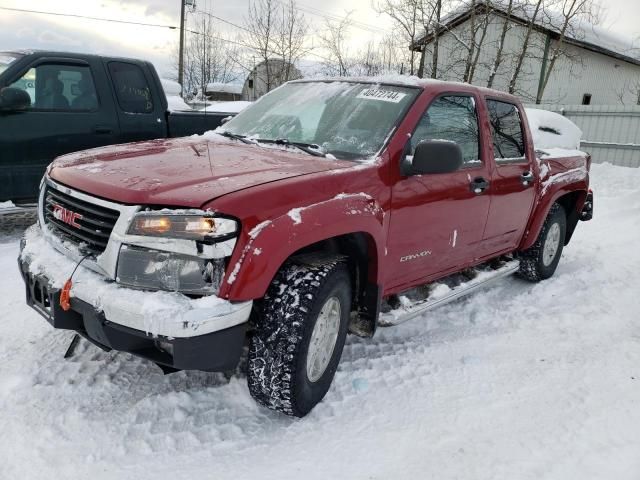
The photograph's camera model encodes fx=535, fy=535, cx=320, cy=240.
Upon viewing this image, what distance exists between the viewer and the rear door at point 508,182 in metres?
4.12

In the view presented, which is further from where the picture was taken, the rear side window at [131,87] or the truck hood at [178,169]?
the rear side window at [131,87]

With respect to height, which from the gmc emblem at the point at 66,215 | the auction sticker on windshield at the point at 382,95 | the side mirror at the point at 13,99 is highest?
the auction sticker on windshield at the point at 382,95

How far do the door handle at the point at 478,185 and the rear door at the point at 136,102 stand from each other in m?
4.17

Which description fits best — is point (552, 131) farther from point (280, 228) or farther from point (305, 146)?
point (280, 228)

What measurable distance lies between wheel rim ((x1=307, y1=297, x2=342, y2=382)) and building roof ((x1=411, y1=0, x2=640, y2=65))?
644 inches

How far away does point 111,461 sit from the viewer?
2.34 metres

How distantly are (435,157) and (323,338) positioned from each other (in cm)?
118

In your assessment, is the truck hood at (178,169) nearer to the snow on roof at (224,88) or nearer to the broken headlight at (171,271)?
the broken headlight at (171,271)

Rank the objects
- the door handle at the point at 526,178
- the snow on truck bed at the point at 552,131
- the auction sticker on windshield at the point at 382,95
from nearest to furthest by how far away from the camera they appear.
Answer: the auction sticker on windshield at the point at 382,95 < the door handle at the point at 526,178 < the snow on truck bed at the point at 552,131

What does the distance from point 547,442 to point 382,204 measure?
1.46 metres

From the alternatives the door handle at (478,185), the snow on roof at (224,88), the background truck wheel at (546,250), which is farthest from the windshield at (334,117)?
the snow on roof at (224,88)

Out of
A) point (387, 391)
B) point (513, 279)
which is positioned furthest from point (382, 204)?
point (513, 279)

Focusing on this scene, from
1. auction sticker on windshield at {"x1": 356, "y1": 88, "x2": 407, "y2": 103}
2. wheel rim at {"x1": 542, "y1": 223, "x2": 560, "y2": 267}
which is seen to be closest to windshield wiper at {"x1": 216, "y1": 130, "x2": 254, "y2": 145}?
auction sticker on windshield at {"x1": 356, "y1": 88, "x2": 407, "y2": 103}

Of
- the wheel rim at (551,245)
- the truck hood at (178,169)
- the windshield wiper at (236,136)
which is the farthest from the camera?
the wheel rim at (551,245)
